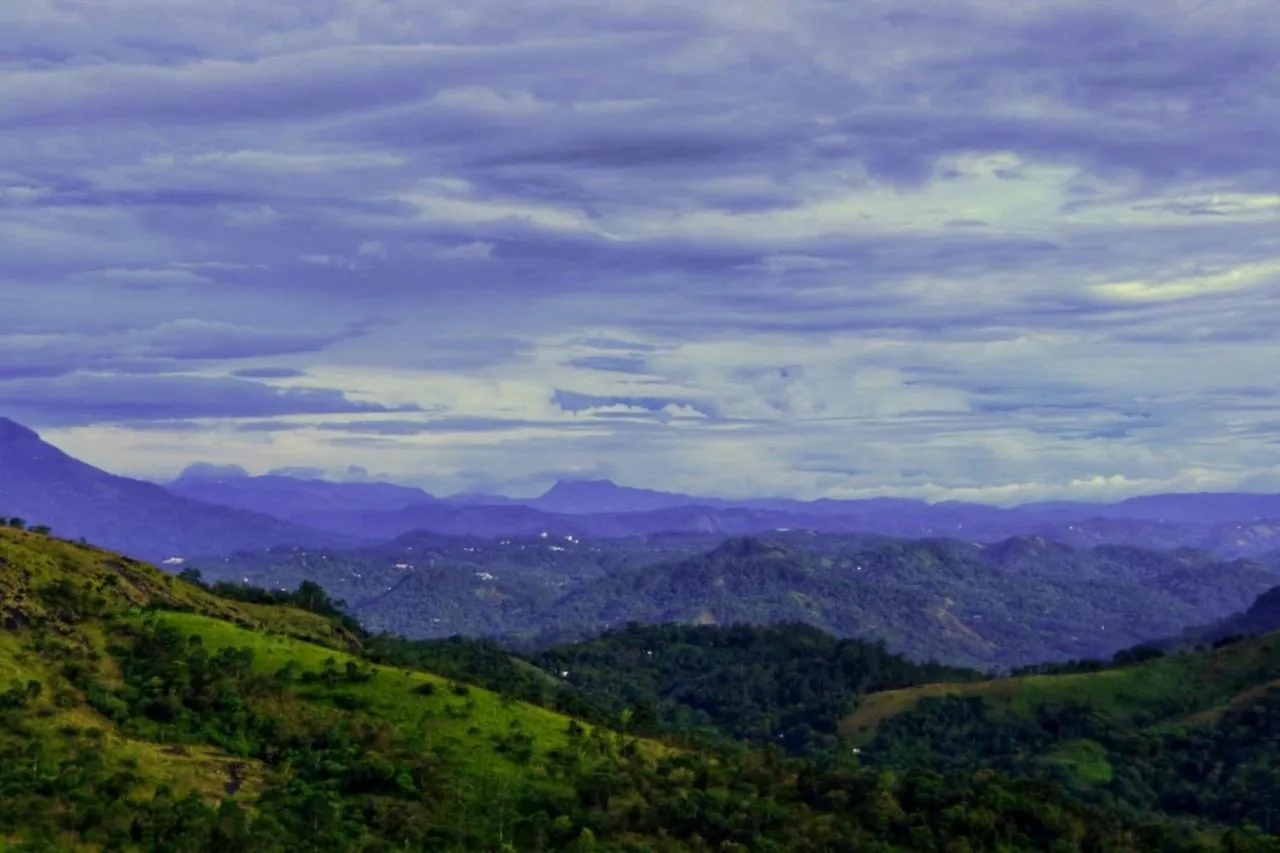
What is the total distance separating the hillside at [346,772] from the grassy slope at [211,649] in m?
0.26

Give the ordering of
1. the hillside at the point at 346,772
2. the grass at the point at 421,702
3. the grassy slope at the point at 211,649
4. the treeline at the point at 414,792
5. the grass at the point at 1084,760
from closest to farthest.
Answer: the treeline at the point at 414,792 → the hillside at the point at 346,772 → the grassy slope at the point at 211,649 → the grass at the point at 421,702 → the grass at the point at 1084,760

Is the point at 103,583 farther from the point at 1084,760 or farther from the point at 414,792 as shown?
the point at 1084,760

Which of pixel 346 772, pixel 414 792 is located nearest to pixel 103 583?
pixel 346 772

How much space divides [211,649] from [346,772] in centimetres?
2426

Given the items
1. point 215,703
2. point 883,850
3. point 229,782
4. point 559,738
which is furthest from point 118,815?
point 883,850

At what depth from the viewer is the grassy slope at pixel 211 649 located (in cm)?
9350

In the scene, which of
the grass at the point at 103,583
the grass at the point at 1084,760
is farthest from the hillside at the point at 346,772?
the grass at the point at 1084,760

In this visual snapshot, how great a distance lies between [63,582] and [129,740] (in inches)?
1030

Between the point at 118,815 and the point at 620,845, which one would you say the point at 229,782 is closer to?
the point at 118,815

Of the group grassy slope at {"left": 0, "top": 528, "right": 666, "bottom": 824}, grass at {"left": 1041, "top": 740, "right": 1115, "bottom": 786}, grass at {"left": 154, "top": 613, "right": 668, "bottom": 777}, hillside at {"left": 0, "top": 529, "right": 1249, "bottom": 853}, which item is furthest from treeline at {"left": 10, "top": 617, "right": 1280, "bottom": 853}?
grass at {"left": 1041, "top": 740, "right": 1115, "bottom": 786}

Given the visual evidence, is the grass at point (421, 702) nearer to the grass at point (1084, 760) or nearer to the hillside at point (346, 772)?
the hillside at point (346, 772)

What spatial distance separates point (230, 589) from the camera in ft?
543

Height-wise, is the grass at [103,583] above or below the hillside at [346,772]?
above

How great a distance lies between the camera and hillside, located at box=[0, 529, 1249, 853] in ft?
278
